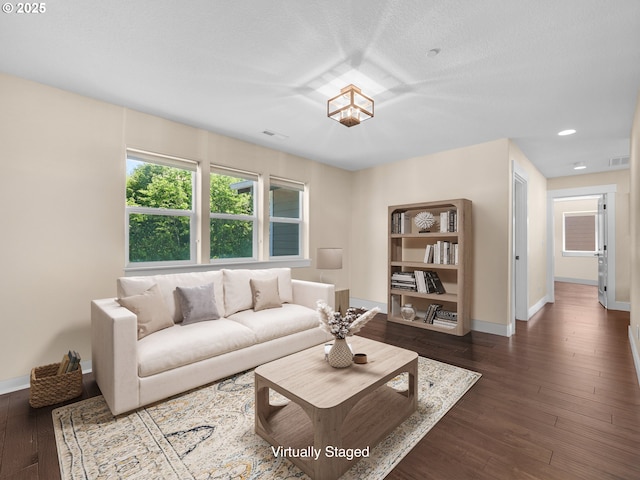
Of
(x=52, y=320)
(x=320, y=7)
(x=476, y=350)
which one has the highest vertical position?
(x=320, y=7)

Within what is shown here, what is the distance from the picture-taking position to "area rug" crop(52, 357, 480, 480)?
1542 mm

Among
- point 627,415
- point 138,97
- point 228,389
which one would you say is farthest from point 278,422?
point 138,97

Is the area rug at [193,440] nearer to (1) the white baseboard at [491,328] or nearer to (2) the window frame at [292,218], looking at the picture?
(1) the white baseboard at [491,328]

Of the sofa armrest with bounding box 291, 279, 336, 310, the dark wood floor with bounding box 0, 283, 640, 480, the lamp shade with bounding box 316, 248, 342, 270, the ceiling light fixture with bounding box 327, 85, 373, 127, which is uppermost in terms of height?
the ceiling light fixture with bounding box 327, 85, 373, 127

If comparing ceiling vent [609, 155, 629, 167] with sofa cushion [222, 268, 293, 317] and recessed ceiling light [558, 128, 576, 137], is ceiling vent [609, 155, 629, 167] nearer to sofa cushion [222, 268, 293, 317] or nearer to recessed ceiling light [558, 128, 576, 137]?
recessed ceiling light [558, 128, 576, 137]

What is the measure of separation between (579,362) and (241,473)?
3.33 meters

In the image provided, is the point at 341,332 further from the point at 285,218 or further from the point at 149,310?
the point at 285,218

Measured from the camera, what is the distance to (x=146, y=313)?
240 centimetres

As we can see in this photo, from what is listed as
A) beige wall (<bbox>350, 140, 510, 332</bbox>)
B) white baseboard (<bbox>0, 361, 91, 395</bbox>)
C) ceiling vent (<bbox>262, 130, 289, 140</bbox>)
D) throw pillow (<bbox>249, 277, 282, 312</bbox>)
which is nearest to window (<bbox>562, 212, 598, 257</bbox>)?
beige wall (<bbox>350, 140, 510, 332</bbox>)

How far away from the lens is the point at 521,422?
1.97 metres

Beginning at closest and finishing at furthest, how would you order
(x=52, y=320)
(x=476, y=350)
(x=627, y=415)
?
(x=627, y=415), (x=52, y=320), (x=476, y=350)

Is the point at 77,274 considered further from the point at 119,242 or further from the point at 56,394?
the point at 56,394

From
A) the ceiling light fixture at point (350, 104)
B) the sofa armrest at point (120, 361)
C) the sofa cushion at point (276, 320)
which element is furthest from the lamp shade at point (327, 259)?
the sofa armrest at point (120, 361)

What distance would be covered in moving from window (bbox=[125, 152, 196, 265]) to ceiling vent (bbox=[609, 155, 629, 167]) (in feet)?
20.5
